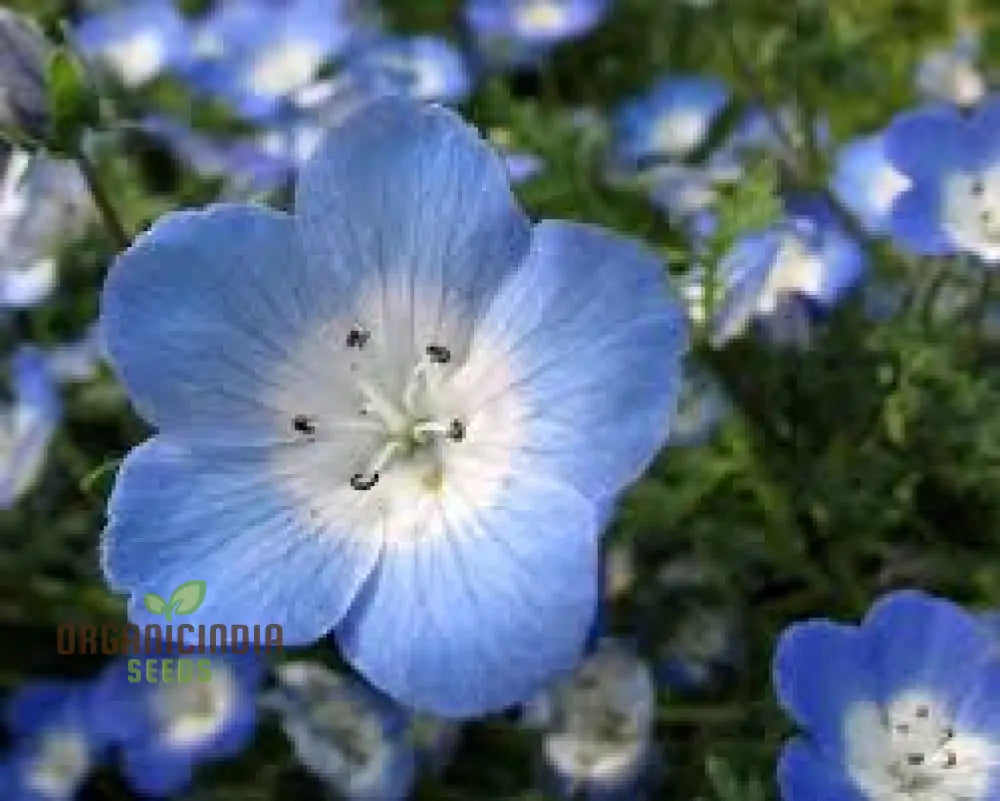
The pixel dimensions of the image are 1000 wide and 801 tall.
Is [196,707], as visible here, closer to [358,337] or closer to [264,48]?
[358,337]

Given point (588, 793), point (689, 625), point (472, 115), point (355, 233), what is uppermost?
point (472, 115)

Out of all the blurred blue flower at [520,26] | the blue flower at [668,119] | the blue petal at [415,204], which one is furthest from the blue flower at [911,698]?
the blurred blue flower at [520,26]

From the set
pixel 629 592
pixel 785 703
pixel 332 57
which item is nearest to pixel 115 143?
pixel 332 57

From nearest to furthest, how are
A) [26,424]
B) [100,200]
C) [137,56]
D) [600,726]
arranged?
[100,200], [600,726], [26,424], [137,56]

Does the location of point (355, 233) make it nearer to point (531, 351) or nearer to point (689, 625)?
point (531, 351)

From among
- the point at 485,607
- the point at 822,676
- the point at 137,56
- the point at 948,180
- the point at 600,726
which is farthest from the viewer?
the point at 137,56

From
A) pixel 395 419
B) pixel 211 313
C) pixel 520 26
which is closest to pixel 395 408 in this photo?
pixel 395 419

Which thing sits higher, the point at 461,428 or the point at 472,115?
the point at 472,115
